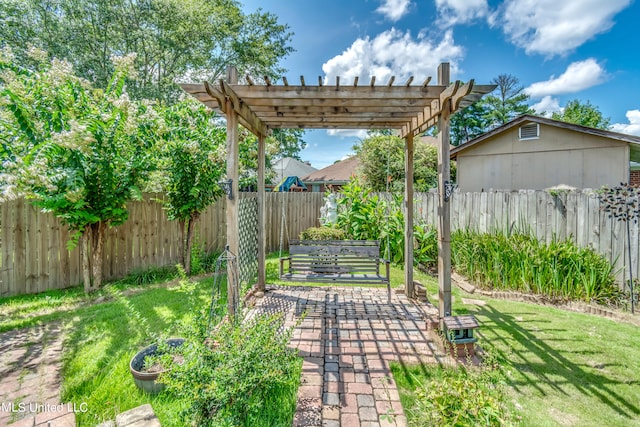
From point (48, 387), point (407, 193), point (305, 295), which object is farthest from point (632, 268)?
point (48, 387)

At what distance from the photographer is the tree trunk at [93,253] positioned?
4.43 meters

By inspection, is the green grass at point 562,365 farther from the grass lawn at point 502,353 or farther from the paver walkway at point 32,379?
the paver walkway at point 32,379

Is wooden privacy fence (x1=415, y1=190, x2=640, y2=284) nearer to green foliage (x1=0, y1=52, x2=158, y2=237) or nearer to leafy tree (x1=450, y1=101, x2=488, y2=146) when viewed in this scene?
green foliage (x1=0, y1=52, x2=158, y2=237)

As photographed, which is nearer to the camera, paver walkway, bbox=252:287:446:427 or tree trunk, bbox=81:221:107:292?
paver walkway, bbox=252:287:446:427

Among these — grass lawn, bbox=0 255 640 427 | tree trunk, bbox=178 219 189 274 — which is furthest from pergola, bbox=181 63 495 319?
tree trunk, bbox=178 219 189 274

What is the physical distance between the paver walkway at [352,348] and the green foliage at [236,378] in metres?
0.22

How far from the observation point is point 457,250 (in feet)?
18.0

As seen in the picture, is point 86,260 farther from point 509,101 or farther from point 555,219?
point 509,101

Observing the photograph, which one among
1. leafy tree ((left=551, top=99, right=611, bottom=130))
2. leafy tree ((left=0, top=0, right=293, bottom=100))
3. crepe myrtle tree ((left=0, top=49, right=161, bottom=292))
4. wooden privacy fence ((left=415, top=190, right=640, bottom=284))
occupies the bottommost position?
wooden privacy fence ((left=415, top=190, right=640, bottom=284))

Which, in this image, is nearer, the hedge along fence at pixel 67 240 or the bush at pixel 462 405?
the bush at pixel 462 405

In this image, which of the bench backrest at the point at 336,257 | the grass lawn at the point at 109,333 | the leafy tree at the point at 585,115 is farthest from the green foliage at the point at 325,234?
the leafy tree at the point at 585,115

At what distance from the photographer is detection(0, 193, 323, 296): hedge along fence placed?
4.13 meters

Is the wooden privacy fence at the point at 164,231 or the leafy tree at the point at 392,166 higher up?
the leafy tree at the point at 392,166

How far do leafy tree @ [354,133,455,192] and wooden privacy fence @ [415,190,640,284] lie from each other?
5692 mm
